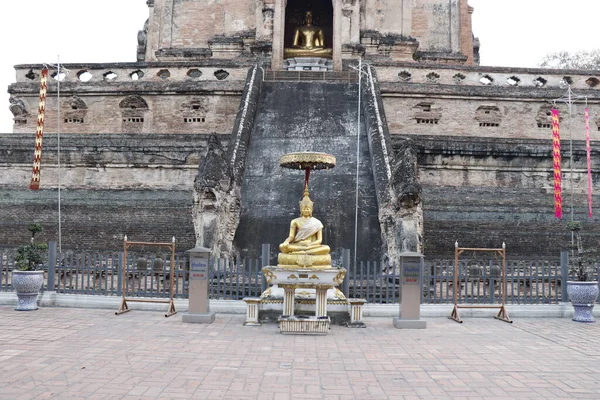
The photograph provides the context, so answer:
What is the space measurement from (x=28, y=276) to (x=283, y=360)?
19.6 feet

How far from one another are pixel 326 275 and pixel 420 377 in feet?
10.4

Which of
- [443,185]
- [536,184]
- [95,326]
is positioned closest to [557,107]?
[536,184]

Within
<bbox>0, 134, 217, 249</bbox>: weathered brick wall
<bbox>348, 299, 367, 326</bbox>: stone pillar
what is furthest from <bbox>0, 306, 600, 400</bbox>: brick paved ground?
<bbox>0, 134, 217, 249</bbox>: weathered brick wall

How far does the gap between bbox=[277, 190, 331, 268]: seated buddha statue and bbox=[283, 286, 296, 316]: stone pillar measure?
527 mm

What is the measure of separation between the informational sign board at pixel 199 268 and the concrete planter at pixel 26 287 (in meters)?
3.17

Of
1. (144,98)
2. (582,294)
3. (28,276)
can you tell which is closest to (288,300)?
(28,276)

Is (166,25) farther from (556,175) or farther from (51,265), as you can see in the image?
(556,175)

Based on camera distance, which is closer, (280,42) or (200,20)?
(280,42)

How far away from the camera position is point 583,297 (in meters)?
10.4

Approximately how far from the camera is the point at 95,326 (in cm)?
918

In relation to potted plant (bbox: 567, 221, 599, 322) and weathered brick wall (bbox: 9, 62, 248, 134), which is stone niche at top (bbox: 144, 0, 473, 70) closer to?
weathered brick wall (bbox: 9, 62, 248, 134)

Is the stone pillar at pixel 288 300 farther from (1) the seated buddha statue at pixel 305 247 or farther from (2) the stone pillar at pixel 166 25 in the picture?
(2) the stone pillar at pixel 166 25

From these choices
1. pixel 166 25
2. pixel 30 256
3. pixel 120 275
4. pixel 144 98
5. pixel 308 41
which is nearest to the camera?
pixel 30 256

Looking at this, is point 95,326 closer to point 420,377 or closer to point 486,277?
point 420,377
